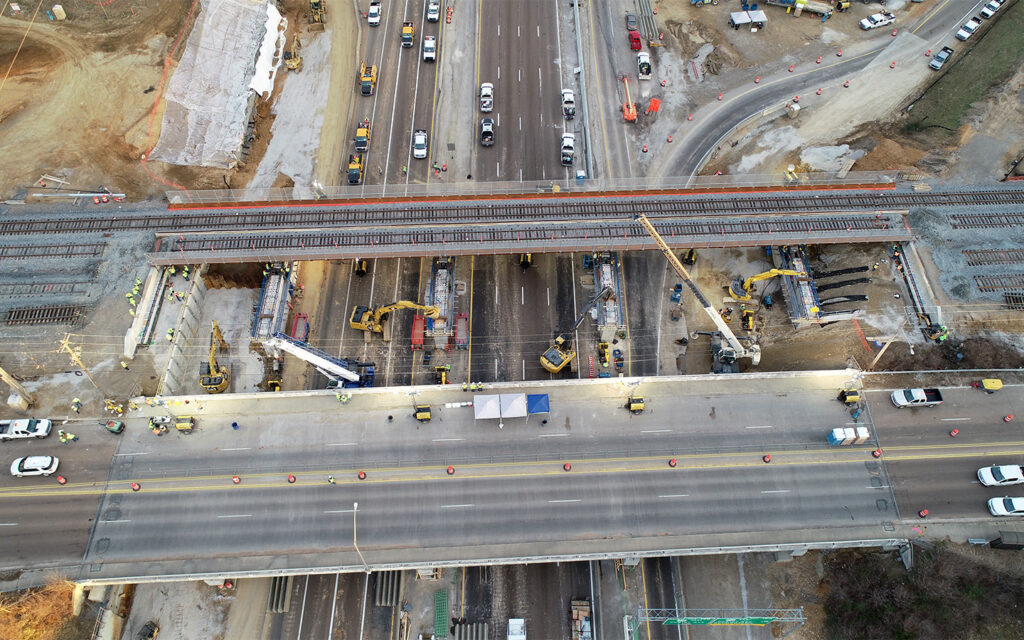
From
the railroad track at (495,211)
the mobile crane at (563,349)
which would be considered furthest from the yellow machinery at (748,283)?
the mobile crane at (563,349)

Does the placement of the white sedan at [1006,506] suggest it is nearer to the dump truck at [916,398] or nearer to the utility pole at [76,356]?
the dump truck at [916,398]

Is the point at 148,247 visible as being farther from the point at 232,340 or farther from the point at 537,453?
the point at 537,453

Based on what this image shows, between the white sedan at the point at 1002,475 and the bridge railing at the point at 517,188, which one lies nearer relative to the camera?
the white sedan at the point at 1002,475

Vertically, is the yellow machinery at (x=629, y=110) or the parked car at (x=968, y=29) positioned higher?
the parked car at (x=968, y=29)

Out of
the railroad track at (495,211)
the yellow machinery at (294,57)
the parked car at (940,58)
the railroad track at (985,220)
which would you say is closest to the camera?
the railroad track at (495,211)

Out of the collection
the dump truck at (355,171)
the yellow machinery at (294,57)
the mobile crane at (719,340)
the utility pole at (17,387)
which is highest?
the yellow machinery at (294,57)

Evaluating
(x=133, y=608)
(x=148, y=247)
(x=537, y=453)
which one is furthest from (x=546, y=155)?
(x=133, y=608)
